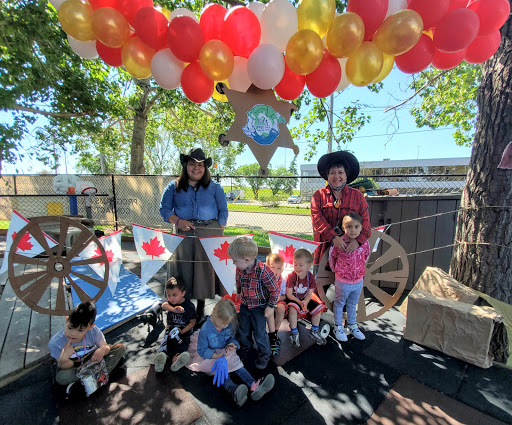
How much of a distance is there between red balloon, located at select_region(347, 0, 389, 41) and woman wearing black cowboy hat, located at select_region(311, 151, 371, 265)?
115 centimetres

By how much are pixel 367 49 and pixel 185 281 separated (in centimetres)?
296

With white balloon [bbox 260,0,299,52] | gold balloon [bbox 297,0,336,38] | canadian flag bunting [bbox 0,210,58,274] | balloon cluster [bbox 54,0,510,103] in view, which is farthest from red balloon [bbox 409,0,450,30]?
canadian flag bunting [bbox 0,210,58,274]

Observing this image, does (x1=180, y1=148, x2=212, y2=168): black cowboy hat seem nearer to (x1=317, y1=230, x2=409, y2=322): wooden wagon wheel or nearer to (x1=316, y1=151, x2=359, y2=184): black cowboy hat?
(x1=316, y1=151, x2=359, y2=184): black cowboy hat

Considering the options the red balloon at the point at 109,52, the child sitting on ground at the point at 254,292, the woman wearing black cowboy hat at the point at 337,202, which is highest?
the red balloon at the point at 109,52

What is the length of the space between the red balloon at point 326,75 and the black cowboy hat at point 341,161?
0.66 meters

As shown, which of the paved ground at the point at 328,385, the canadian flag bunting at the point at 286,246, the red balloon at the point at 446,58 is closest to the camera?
the paved ground at the point at 328,385

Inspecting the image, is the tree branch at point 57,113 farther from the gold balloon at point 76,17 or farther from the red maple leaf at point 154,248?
the red maple leaf at point 154,248

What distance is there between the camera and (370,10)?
2.26 meters

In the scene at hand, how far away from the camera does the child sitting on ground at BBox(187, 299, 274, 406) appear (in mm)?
1992

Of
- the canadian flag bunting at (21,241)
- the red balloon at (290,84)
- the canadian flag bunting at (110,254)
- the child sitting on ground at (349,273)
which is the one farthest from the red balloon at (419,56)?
the canadian flag bunting at (21,241)

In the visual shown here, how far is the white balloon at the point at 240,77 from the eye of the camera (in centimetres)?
276

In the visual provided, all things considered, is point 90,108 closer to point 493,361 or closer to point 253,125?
point 253,125

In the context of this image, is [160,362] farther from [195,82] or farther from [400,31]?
[400,31]

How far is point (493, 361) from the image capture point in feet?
8.07
